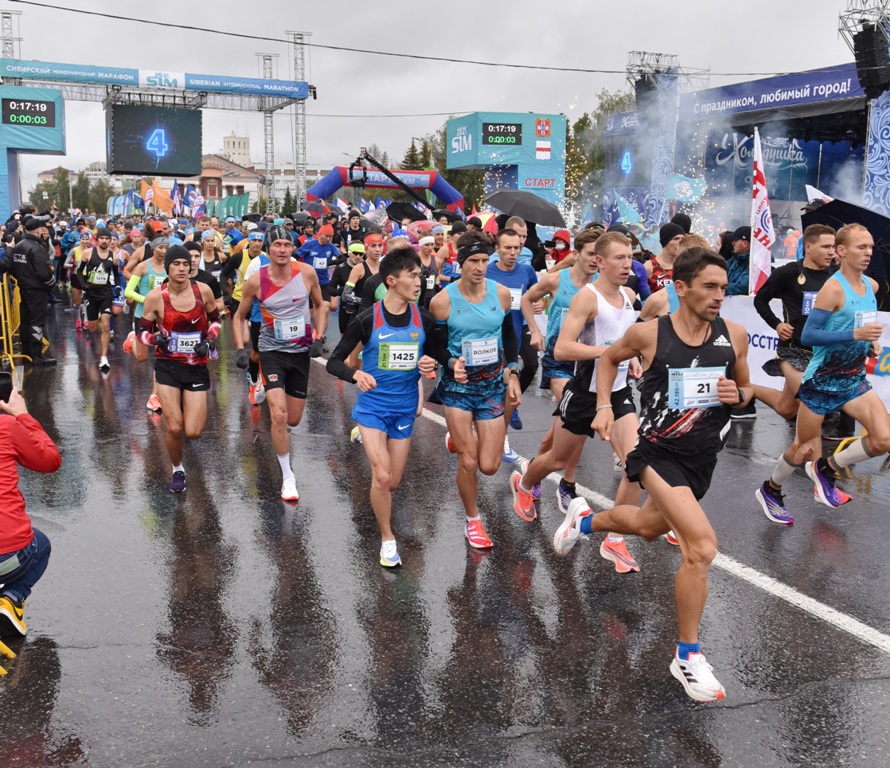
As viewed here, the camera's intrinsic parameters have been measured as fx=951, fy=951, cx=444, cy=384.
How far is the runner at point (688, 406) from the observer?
158 inches

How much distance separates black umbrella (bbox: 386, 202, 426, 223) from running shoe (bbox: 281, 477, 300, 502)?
18978mm

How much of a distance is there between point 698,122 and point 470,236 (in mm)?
28103

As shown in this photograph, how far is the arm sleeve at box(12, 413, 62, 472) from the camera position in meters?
4.41

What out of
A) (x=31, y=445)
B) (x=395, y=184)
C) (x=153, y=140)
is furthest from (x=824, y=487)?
(x=153, y=140)

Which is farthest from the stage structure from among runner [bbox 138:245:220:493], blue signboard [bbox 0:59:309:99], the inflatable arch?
runner [bbox 138:245:220:493]

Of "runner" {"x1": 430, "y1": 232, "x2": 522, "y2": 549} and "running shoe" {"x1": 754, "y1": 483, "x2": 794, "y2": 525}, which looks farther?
"running shoe" {"x1": 754, "y1": 483, "x2": 794, "y2": 525}

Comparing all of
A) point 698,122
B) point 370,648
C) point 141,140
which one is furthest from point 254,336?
point 141,140

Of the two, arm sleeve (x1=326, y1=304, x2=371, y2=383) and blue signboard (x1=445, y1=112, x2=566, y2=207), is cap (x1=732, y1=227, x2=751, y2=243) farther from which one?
blue signboard (x1=445, y1=112, x2=566, y2=207)

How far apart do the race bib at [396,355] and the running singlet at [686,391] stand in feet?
5.54

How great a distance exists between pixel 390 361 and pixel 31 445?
2010mm

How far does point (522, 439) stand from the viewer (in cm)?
875

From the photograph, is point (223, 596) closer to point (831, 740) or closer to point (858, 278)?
point (831, 740)

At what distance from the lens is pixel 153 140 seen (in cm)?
4856

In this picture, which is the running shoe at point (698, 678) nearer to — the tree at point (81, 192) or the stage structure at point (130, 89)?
the stage structure at point (130, 89)
